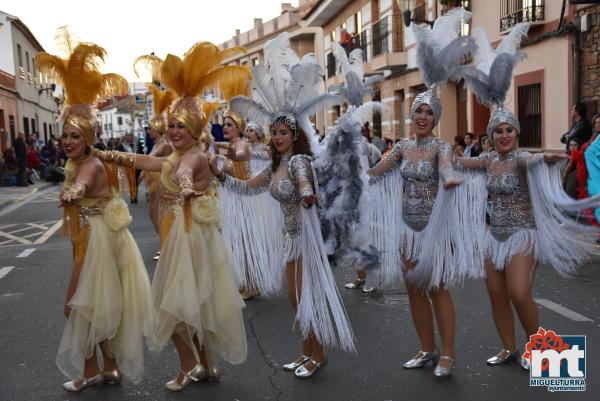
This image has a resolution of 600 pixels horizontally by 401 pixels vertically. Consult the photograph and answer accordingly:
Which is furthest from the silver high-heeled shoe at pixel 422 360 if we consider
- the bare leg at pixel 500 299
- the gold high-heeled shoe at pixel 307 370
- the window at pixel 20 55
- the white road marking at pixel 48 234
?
the window at pixel 20 55

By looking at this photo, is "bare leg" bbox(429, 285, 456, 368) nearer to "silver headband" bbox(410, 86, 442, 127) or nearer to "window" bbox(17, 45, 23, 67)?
"silver headband" bbox(410, 86, 442, 127)

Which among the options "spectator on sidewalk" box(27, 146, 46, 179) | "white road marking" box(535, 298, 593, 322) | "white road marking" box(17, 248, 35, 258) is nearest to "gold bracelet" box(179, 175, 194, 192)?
"white road marking" box(535, 298, 593, 322)

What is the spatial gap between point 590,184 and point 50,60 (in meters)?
6.81

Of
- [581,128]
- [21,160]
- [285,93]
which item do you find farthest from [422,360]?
[21,160]

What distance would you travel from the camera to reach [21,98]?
33.3 m

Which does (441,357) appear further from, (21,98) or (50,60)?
(21,98)

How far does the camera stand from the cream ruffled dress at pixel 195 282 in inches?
159

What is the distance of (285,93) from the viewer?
4.45 meters

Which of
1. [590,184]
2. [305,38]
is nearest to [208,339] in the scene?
[590,184]

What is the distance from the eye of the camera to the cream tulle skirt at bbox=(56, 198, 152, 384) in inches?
161

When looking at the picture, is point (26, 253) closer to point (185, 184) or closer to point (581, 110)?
point (185, 184)

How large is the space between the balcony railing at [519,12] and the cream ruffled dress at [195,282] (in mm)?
12572

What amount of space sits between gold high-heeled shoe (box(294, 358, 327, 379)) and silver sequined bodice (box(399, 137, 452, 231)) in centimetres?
113

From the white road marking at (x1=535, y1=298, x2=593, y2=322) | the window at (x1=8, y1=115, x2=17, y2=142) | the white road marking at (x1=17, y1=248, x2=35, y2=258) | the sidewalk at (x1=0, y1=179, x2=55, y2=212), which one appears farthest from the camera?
the window at (x1=8, y1=115, x2=17, y2=142)
